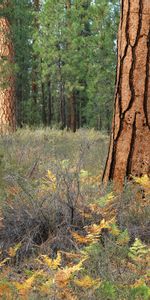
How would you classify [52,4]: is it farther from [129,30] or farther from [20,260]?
[20,260]

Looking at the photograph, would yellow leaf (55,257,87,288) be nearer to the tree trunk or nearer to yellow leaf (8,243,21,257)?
yellow leaf (8,243,21,257)

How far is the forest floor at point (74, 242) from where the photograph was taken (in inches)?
93.6

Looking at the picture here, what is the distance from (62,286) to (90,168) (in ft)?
12.2

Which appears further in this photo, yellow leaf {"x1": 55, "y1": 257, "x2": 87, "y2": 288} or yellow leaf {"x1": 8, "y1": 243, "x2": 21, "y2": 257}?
yellow leaf {"x1": 8, "y1": 243, "x2": 21, "y2": 257}

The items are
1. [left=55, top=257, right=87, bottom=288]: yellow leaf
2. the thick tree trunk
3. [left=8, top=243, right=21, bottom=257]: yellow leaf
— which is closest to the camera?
[left=55, top=257, right=87, bottom=288]: yellow leaf

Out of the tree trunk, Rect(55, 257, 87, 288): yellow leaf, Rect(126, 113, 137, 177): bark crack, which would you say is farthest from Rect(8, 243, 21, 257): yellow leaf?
the tree trunk

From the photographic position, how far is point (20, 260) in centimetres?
319

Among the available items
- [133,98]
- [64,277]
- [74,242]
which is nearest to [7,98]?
[133,98]

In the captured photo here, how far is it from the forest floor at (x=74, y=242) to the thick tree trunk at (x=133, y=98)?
0.28 m

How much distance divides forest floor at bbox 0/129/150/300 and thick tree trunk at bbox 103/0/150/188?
28 cm

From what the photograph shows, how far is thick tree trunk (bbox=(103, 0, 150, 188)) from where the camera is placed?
454cm

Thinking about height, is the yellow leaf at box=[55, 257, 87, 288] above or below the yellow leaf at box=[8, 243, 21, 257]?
above

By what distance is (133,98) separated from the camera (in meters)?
4.56

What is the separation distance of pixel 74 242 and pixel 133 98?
1845 mm
